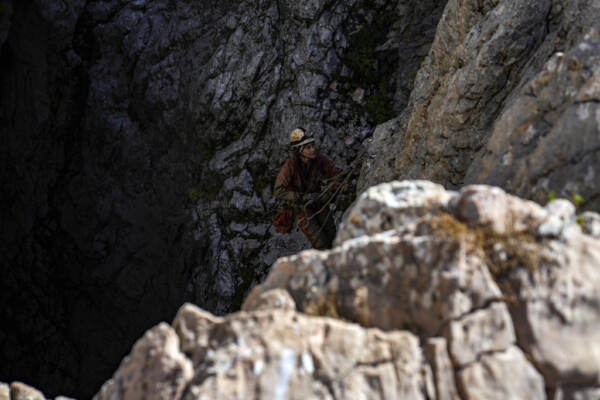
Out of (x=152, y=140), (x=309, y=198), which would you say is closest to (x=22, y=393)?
(x=309, y=198)

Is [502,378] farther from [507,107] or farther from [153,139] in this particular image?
[153,139]

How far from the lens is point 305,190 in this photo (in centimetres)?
893

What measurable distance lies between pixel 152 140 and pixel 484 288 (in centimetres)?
1152

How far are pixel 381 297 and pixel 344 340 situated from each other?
45 cm

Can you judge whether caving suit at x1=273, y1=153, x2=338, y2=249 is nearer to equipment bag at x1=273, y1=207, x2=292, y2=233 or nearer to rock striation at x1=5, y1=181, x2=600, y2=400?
equipment bag at x1=273, y1=207, x2=292, y2=233

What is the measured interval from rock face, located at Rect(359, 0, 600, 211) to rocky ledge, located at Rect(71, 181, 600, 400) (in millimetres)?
882

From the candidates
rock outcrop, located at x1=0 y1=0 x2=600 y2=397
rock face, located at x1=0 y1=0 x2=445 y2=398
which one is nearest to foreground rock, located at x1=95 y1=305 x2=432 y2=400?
rock outcrop, located at x1=0 y1=0 x2=600 y2=397

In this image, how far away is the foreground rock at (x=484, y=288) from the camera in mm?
3441

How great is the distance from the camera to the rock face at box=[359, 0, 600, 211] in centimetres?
472

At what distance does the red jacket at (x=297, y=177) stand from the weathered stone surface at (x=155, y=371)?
4.91m

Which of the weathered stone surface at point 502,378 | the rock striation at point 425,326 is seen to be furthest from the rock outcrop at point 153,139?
the weathered stone surface at point 502,378

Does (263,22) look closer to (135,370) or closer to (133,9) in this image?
(133,9)

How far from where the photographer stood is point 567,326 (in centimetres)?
344

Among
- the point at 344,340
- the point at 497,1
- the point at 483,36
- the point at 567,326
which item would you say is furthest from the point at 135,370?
the point at 497,1
